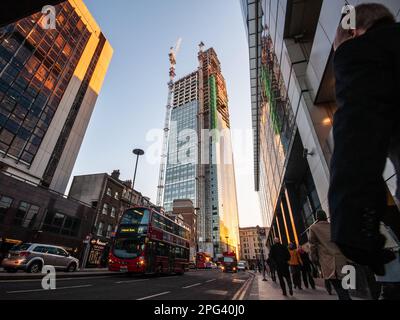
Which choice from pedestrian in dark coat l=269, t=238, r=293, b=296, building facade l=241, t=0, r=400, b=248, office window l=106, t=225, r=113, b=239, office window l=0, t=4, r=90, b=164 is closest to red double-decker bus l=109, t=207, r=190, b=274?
pedestrian in dark coat l=269, t=238, r=293, b=296

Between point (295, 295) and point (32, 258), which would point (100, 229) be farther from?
point (295, 295)

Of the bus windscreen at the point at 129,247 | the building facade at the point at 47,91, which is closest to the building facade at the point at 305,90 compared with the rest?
the bus windscreen at the point at 129,247

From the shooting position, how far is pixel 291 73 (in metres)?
9.98

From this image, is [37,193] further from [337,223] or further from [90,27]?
[90,27]

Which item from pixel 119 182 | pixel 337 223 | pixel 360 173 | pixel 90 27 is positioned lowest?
pixel 337 223

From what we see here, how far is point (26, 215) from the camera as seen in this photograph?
61.2 ft

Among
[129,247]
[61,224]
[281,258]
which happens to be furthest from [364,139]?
[61,224]

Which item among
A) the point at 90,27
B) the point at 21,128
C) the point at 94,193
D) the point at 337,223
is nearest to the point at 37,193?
the point at 94,193

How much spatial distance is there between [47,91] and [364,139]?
36833 millimetres

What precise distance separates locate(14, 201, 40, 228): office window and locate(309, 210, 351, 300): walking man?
76.2 ft

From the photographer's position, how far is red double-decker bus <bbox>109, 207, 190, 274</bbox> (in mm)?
12367

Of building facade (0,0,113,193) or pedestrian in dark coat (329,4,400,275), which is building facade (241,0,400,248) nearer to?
pedestrian in dark coat (329,4,400,275)
